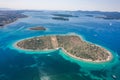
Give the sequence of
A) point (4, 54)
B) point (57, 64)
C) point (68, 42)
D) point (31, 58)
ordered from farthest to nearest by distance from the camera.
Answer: point (68, 42) → point (4, 54) → point (31, 58) → point (57, 64)

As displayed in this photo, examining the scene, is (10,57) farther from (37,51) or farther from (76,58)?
(76,58)

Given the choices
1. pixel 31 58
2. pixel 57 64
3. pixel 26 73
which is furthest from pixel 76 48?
pixel 26 73

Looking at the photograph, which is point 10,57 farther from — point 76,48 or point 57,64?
point 76,48

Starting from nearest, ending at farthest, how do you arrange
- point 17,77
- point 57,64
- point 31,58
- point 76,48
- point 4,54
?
1. point 17,77
2. point 57,64
3. point 31,58
4. point 4,54
5. point 76,48

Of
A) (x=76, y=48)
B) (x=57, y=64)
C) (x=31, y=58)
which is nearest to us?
(x=57, y=64)

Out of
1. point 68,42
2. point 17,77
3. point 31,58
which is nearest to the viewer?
point 17,77

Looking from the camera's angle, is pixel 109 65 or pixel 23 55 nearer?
pixel 109 65

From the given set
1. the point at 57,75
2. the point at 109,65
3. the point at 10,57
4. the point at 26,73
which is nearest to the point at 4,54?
the point at 10,57

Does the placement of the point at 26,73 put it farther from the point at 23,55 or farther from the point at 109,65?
the point at 109,65

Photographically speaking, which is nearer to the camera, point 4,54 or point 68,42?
point 4,54
